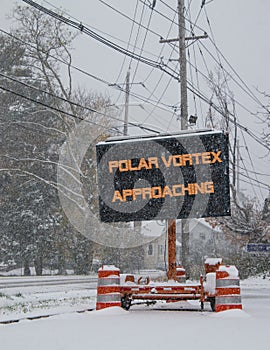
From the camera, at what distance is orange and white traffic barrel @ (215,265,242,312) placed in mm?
9398

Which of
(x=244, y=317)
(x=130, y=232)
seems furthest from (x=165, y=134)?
(x=130, y=232)

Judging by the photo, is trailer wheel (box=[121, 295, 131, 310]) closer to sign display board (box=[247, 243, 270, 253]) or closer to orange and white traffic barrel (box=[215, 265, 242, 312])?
orange and white traffic barrel (box=[215, 265, 242, 312])

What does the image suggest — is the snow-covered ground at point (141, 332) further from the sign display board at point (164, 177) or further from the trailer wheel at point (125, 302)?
the sign display board at point (164, 177)

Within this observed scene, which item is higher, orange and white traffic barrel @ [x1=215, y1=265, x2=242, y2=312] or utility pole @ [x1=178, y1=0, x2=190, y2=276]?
utility pole @ [x1=178, y1=0, x2=190, y2=276]

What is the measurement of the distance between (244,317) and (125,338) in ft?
9.36

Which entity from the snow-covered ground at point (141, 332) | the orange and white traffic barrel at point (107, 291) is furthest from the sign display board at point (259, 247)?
the orange and white traffic barrel at point (107, 291)

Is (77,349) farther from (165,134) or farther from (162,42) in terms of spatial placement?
(162,42)

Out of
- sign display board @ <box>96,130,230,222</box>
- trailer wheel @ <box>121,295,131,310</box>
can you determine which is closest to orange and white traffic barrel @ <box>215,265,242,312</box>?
sign display board @ <box>96,130,230,222</box>

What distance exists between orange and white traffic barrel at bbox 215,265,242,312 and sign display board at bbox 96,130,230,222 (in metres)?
1.34

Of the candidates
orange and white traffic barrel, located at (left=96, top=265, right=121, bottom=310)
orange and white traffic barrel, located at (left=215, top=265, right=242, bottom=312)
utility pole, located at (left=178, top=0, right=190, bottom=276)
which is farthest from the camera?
utility pole, located at (left=178, top=0, right=190, bottom=276)

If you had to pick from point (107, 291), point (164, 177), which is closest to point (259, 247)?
point (164, 177)

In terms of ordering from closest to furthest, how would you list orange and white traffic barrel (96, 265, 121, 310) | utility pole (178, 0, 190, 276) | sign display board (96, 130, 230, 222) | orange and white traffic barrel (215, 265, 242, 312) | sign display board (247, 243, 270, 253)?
orange and white traffic barrel (215, 265, 242, 312) → orange and white traffic barrel (96, 265, 121, 310) → sign display board (96, 130, 230, 222) → utility pole (178, 0, 190, 276) → sign display board (247, 243, 270, 253)

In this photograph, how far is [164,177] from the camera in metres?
10.9

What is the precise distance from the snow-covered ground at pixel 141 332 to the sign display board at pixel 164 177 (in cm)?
210
